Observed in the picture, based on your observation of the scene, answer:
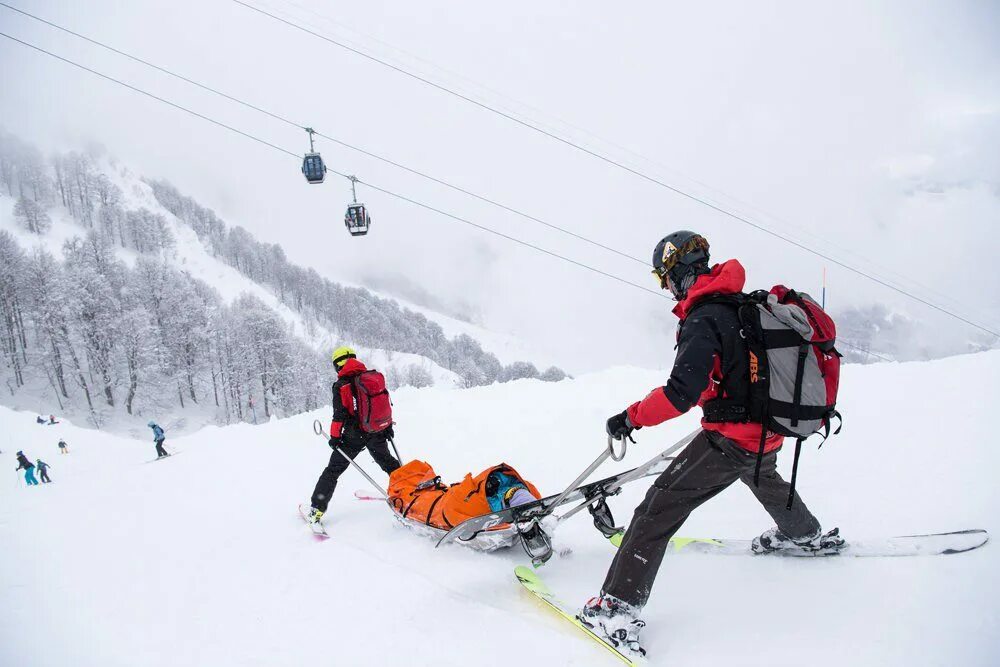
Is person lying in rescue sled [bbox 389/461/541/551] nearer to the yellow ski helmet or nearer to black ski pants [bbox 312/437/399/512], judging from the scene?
black ski pants [bbox 312/437/399/512]

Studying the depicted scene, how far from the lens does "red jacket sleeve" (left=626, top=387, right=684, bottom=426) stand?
2.51 m

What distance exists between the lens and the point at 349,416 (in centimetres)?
539

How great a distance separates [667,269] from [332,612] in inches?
129

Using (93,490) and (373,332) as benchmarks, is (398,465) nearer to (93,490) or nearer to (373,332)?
(93,490)

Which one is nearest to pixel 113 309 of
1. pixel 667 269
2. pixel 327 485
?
pixel 327 485

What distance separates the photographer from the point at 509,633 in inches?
115

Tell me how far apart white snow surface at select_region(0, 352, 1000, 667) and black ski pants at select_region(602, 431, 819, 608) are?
1.31 feet

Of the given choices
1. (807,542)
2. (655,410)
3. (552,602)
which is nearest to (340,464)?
(552,602)

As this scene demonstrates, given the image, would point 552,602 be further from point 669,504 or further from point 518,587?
point 669,504

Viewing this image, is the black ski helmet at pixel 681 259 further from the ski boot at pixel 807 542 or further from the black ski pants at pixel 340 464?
the black ski pants at pixel 340 464

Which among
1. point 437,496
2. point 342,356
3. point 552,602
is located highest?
point 342,356

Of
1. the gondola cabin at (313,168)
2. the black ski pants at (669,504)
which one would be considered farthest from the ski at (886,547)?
the gondola cabin at (313,168)

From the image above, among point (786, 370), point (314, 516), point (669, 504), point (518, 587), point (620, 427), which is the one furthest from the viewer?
point (314, 516)

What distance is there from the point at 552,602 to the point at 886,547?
7.07 feet
